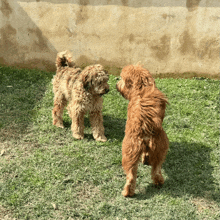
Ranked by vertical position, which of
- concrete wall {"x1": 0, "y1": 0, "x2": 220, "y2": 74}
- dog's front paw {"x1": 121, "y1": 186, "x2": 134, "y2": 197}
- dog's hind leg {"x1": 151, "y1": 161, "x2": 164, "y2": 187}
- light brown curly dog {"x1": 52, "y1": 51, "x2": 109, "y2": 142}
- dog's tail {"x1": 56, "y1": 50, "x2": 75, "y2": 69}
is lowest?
dog's front paw {"x1": 121, "y1": 186, "x2": 134, "y2": 197}

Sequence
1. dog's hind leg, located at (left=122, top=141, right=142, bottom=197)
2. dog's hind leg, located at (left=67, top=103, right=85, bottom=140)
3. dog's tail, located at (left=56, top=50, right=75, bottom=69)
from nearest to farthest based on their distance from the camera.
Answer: dog's hind leg, located at (left=122, top=141, right=142, bottom=197), dog's hind leg, located at (left=67, top=103, right=85, bottom=140), dog's tail, located at (left=56, top=50, right=75, bottom=69)

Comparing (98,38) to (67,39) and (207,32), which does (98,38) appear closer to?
(67,39)

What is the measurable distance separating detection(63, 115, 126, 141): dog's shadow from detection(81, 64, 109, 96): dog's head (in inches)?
39.7

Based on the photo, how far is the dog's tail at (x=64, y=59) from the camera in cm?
505

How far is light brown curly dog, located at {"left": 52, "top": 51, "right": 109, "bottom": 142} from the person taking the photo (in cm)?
445

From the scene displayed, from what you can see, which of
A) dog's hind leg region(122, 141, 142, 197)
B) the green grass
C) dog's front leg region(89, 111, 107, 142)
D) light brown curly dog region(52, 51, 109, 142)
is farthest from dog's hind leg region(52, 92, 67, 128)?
dog's hind leg region(122, 141, 142, 197)

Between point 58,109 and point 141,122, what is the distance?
2337 millimetres

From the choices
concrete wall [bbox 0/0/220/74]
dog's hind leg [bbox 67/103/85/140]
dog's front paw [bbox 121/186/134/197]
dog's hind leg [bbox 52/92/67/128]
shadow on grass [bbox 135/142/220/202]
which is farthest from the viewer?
concrete wall [bbox 0/0/220/74]

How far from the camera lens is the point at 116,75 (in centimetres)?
737

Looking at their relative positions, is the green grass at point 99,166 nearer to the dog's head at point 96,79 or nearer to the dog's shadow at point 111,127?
the dog's shadow at point 111,127

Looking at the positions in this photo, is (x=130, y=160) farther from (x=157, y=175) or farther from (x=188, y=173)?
(x=188, y=173)

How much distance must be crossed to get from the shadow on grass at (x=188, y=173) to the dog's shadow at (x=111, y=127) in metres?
1.04

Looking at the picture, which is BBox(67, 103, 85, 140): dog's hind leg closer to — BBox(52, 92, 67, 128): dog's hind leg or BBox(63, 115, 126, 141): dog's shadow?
BBox(63, 115, 126, 141): dog's shadow

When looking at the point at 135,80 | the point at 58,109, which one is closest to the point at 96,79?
the point at 135,80
